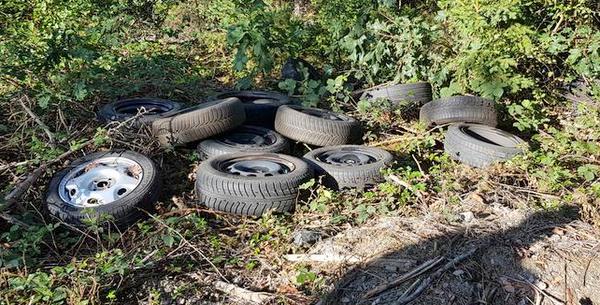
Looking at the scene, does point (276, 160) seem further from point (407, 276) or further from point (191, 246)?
point (407, 276)

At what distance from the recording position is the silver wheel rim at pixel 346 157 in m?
5.09

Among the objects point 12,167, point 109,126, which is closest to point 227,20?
point 109,126

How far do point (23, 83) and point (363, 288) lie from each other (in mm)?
4729

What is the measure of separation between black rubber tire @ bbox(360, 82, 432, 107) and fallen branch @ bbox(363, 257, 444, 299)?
135 inches

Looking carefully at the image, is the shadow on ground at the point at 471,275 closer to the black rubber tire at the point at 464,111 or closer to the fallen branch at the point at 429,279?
the fallen branch at the point at 429,279

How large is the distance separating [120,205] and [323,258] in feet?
5.33

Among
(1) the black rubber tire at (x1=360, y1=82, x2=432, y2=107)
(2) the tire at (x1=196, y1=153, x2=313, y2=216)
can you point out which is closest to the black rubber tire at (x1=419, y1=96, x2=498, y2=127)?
(1) the black rubber tire at (x1=360, y1=82, x2=432, y2=107)

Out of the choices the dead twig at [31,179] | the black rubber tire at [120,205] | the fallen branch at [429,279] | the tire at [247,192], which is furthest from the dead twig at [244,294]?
the dead twig at [31,179]

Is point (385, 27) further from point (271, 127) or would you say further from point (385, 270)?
point (385, 270)

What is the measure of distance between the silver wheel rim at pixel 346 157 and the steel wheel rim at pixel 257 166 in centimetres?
45

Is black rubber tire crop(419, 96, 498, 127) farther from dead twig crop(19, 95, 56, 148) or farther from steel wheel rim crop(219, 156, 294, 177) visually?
dead twig crop(19, 95, 56, 148)

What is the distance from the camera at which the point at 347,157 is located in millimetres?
5246

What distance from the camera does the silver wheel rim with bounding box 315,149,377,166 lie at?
5090 mm

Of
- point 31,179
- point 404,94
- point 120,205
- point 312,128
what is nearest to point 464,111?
point 404,94
